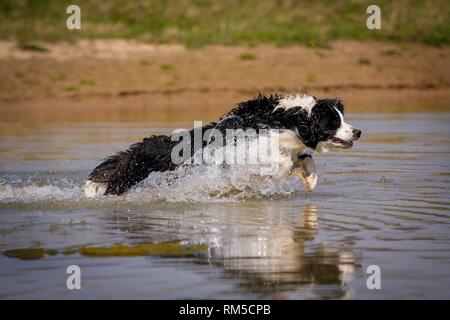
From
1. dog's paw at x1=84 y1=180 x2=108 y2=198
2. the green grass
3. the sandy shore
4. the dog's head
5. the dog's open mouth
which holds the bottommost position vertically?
dog's paw at x1=84 y1=180 x2=108 y2=198

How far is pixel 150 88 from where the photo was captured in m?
23.9

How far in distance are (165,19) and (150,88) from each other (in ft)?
17.1

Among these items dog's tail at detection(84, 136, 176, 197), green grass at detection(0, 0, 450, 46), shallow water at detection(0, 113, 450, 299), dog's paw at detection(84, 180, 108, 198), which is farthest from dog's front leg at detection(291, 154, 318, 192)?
green grass at detection(0, 0, 450, 46)

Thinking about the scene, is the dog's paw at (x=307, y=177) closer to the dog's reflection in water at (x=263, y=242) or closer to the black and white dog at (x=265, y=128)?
the black and white dog at (x=265, y=128)

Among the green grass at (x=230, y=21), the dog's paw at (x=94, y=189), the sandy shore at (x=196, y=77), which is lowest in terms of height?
the dog's paw at (x=94, y=189)

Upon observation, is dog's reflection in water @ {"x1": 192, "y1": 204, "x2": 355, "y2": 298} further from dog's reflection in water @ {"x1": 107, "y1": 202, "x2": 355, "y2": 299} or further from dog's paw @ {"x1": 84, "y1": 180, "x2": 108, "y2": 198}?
dog's paw @ {"x1": 84, "y1": 180, "x2": 108, "y2": 198}

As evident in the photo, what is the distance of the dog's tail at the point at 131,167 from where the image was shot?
9422 mm

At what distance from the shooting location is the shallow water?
6.12 metres

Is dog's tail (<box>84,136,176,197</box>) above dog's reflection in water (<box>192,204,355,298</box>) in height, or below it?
above

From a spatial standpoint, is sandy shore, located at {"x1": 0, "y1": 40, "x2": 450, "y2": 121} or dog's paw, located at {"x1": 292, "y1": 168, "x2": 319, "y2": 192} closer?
dog's paw, located at {"x1": 292, "y1": 168, "x2": 319, "y2": 192}

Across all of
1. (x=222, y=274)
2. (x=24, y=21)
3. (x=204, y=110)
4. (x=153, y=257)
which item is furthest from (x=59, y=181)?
(x=24, y=21)

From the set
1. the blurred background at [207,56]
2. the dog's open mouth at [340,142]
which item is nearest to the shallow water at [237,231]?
the dog's open mouth at [340,142]

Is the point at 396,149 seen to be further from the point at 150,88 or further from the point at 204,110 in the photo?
the point at 150,88

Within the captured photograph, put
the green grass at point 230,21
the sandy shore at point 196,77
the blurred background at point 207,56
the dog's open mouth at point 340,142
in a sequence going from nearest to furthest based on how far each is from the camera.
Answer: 1. the dog's open mouth at point 340,142
2. the sandy shore at point 196,77
3. the blurred background at point 207,56
4. the green grass at point 230,21
